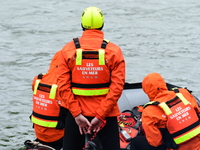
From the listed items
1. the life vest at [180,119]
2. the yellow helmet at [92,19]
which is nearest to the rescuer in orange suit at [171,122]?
the life vest at [180,119]

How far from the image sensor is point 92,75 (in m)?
2.67

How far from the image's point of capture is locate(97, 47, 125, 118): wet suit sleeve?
264cm

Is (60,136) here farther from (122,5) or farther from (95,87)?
(122,5)

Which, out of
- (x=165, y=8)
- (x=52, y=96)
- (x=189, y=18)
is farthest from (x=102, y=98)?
(x=165, y=8)

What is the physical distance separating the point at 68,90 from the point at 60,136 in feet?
2.97

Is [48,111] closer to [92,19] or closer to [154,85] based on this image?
[154,85]

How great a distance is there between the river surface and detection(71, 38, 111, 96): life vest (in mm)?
2389

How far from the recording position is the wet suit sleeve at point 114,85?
264 centimetres

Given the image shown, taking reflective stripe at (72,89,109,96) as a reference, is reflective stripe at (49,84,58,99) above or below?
below

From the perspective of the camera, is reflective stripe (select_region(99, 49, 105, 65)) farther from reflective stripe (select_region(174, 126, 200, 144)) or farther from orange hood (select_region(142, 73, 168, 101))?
reflective stripe (select_region(174, 126, 200, 144))

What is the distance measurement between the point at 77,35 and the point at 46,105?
684cm

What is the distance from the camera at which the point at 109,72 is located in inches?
106

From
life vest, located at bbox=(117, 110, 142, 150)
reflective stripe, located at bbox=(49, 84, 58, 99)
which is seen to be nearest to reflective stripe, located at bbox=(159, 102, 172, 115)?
life vest, located at bbox=(117, 110, 142, 150)

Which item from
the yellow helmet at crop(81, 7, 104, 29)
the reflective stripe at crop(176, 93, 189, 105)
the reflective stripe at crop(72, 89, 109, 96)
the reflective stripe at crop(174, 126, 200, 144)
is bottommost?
the reflective stripe at crop(174, 126, 200, 144)
